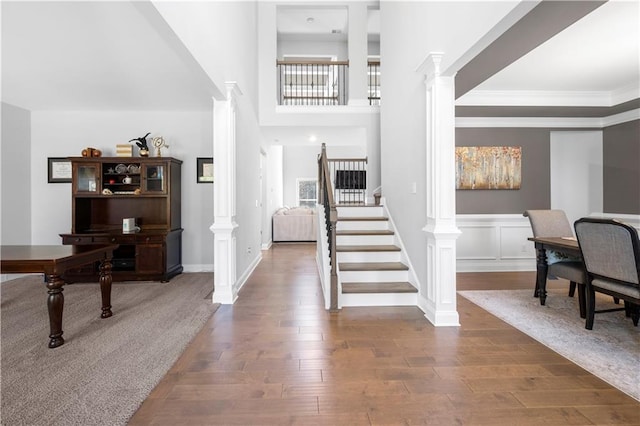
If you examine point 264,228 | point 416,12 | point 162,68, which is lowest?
point 264,228

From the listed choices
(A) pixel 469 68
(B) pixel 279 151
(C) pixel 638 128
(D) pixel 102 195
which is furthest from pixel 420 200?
(B) pixel 279 151

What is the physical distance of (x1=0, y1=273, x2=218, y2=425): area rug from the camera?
1737 millimetres

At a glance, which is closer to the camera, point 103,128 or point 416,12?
point 416,12

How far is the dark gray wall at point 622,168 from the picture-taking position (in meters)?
4.60

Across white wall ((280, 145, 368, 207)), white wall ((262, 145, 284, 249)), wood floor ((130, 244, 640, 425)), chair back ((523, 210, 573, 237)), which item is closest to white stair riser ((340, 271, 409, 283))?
wood floor ((130, 244, 640, 425))

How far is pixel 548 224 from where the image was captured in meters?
3.73

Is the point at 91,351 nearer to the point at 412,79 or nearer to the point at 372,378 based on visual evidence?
the point at 372,378

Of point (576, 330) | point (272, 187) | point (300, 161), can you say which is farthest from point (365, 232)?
point (300, 161)

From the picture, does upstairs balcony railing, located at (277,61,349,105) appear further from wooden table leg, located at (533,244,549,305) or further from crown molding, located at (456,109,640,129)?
wooden table leg, located at (533,244,549,305)

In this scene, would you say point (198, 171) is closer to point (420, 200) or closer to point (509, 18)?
point (420, 200)

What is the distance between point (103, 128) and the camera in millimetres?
5074

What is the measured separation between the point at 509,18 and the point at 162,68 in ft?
11.7

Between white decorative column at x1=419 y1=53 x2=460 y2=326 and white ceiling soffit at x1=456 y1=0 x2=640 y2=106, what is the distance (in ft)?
4.25

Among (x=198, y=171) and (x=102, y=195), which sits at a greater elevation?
(x=198, y=171)
